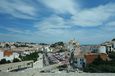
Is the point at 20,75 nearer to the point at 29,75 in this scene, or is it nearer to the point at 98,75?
the point at 29,75

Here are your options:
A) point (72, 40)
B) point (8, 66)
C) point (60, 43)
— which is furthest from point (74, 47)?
point (60, 43)

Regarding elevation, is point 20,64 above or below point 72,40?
below

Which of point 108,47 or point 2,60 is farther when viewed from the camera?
point 108,47

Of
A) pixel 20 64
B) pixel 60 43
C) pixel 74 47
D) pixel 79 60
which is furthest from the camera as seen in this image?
pixel 60 43

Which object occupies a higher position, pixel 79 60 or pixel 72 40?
pixel 72 40

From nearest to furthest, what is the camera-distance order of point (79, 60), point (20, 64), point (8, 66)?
1. point (8, 66)
2. point (79, 60)
3. point (20, 64)

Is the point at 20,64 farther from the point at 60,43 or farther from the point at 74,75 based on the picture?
the point at 60,43

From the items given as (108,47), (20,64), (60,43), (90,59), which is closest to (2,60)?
(20,64)

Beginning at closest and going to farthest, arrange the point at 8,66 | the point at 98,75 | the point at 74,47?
the point at 98,75 → the point at 8,66 → the point at 74,47

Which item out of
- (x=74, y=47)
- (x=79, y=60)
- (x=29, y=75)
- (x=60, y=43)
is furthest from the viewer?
(x=60, y=43)
